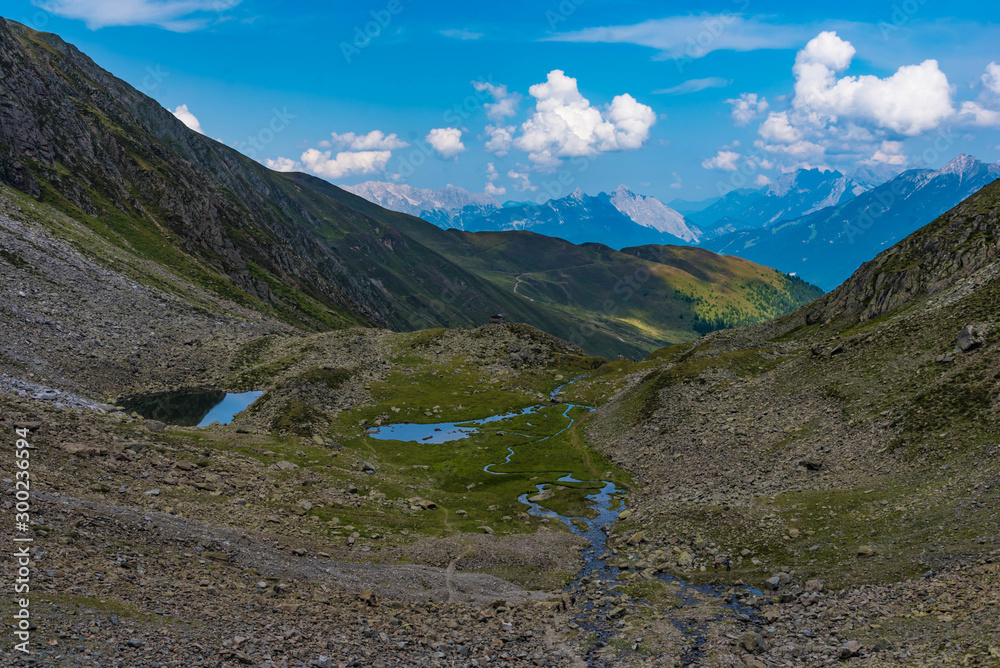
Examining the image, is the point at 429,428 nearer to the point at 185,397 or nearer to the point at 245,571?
the point at 185,397

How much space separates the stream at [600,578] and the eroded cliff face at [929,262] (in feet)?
198

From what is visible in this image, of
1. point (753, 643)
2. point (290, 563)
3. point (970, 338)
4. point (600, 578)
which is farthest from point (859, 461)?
point (290, 563)

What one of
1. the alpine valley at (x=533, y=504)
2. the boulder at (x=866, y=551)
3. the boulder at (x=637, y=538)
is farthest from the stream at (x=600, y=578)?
the boulder at (x=866, y=551)

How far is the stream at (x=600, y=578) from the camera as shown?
4447cm

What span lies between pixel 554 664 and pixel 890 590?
24283mm

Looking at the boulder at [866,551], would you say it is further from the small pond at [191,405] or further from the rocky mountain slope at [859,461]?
the small pond at [191,405]

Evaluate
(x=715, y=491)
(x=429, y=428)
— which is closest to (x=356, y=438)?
(x=429, y=428)

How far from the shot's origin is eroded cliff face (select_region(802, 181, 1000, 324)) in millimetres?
94250

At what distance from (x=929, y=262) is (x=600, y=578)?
84.4 metres

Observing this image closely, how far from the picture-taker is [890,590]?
4253 cm

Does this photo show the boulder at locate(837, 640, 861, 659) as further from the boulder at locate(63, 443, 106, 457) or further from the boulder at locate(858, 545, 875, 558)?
the boulder at locate(63, 443, 106, 457)

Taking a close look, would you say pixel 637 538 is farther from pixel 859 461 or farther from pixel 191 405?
pixel 191 405

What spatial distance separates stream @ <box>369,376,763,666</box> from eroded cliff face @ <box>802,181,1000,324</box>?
198 ft

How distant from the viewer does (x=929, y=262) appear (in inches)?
3979
